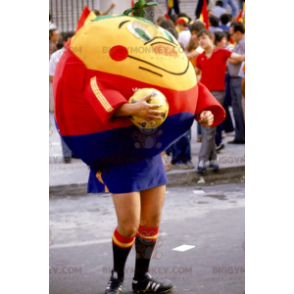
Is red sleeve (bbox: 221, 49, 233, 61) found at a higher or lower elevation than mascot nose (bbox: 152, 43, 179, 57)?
lower

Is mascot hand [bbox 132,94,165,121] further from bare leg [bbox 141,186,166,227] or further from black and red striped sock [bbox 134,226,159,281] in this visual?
black and red striped sock [bbox 134,226,159,281]

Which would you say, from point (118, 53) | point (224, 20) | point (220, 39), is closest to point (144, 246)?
point (118, 53)

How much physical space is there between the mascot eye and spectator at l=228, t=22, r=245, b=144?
523cm

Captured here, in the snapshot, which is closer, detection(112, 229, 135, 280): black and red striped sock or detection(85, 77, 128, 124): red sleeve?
detection(85, 77, 128, 124): red sleeve

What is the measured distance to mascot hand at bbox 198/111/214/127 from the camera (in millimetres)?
3922

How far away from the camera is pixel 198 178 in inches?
320

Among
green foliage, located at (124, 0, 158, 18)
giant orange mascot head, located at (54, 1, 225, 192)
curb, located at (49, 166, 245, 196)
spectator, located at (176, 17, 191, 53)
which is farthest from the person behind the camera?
spectator, located at (176, 17, 191, 53)

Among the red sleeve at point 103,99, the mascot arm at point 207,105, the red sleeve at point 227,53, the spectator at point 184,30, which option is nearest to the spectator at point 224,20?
the spectator at point 184,30

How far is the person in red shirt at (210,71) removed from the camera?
26.8 feet

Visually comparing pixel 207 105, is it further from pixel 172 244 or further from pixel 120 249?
pixel 172 244

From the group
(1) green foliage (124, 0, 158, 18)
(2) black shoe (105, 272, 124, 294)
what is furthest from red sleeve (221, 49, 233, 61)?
(2) black shoe (105, 272, 124, 294)

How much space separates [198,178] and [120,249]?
4192mm

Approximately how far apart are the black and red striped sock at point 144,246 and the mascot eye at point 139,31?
1.31 metres
